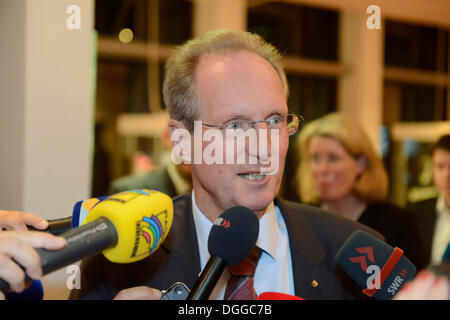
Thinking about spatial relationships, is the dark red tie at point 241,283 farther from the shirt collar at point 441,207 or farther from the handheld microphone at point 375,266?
the shirt collar at point 441,207

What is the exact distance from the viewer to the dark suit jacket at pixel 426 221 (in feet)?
9.95

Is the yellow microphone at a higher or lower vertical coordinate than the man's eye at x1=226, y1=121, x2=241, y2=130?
lower

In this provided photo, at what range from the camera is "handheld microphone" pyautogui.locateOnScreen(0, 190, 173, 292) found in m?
0.76

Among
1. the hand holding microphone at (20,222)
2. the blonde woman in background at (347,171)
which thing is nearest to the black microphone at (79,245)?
the hand holding microphone at (20,222)

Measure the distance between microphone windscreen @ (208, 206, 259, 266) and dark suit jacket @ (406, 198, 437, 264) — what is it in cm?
237

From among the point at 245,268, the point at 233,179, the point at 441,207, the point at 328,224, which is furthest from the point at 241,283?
the point at 441,207

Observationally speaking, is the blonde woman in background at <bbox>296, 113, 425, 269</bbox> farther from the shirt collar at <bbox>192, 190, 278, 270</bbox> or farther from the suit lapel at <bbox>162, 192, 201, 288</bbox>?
the suit lapel at <bbox>162, 192, 201, 288</bbox>

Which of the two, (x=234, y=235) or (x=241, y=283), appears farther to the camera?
(x=241, y=283)

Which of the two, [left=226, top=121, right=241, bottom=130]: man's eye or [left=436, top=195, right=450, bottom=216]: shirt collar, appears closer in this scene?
[left=226, top=121, right=241, bottom=130]: man's eye

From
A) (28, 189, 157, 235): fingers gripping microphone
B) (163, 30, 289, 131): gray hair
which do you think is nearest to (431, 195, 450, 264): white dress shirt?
(163, 30, 289, 131): gray hair

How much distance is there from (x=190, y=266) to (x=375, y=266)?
47cm

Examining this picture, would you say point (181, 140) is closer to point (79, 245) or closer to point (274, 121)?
point (274, 121)

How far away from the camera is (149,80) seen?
465 cm

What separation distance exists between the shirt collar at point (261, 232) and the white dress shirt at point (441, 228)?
1957 mm
